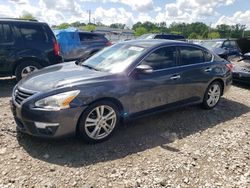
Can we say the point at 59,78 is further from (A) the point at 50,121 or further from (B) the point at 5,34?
(B) the point at 5,34

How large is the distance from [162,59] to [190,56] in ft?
2.64

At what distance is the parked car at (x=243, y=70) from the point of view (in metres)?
7.48

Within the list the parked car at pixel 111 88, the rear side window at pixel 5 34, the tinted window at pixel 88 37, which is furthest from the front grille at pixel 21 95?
the tinted window at pixel 88 37

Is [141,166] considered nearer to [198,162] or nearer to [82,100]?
[198,162]

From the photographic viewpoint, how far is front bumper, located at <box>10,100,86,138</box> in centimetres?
326

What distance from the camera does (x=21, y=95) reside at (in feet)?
11.7

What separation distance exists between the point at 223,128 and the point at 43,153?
3173mm

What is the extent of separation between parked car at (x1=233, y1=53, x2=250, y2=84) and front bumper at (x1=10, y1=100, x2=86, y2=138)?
588 centimetres

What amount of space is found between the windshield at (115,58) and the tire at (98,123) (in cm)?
63

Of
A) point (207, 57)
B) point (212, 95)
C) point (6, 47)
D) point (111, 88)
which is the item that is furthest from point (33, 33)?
point (212, 95)

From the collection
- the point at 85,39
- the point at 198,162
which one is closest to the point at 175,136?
the point at 198,162

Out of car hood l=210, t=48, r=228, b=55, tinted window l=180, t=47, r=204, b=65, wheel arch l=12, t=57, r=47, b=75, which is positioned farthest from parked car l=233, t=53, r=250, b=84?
wheel arch l=12, t=57, r=47, b=75

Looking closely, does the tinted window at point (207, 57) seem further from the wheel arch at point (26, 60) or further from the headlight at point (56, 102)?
the wheel arch at point (26, 60)

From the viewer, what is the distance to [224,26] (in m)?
90.8
